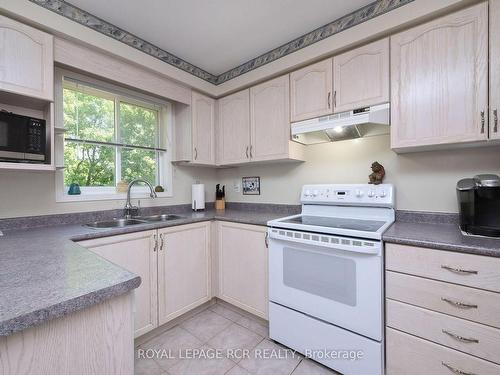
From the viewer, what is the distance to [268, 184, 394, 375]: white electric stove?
4.28ft

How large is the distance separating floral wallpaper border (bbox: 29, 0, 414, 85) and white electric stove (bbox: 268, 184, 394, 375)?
1.21m

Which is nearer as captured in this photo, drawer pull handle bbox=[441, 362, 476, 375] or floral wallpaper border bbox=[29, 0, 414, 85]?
drawer pull handle bbox=[441, 362, 476, 375]

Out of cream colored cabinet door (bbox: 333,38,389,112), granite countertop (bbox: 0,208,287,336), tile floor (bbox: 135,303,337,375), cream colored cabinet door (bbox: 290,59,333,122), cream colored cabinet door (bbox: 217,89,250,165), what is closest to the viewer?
granite countertop (bbox: 0,208,287,336)

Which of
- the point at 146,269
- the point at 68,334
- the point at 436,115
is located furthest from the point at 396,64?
the point at 146,269

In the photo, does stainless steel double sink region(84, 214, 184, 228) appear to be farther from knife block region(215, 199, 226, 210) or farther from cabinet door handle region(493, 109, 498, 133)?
cabinet door handle region(493, 109, 498, 133)

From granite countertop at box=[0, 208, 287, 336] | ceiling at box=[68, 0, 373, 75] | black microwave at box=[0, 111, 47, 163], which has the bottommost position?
granite countertop at box=[0, 208, 287, 336]

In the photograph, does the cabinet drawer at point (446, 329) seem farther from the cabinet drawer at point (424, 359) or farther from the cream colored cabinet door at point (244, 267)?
the cream colored cabinet door at point (244, 267)

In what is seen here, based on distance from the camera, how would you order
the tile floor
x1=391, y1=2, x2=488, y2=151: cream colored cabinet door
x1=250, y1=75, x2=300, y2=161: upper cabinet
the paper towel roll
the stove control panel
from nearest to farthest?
x1=391, y1=2, x2=488, y2=151: cream colored cabinet door < the tile floor < the stove control panel < x1=250, y1=75, x2=300, y2=161: upper cabinet < the paper towel roll

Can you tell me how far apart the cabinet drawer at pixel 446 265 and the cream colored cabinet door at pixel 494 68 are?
70cm

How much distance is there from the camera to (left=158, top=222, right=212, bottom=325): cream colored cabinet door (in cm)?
184

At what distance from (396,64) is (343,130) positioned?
0.54 meters

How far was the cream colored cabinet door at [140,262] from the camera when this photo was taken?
155cm

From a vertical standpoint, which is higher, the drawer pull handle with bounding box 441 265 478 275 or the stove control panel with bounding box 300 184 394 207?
the stove control panel with bounding box 300 184 394 207

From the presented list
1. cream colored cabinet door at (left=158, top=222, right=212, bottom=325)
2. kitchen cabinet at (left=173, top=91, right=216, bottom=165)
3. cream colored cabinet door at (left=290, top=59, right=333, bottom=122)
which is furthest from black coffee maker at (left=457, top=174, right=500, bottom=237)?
kitchen cabinet at (left=173, top=91, right=216, bottom=165)
